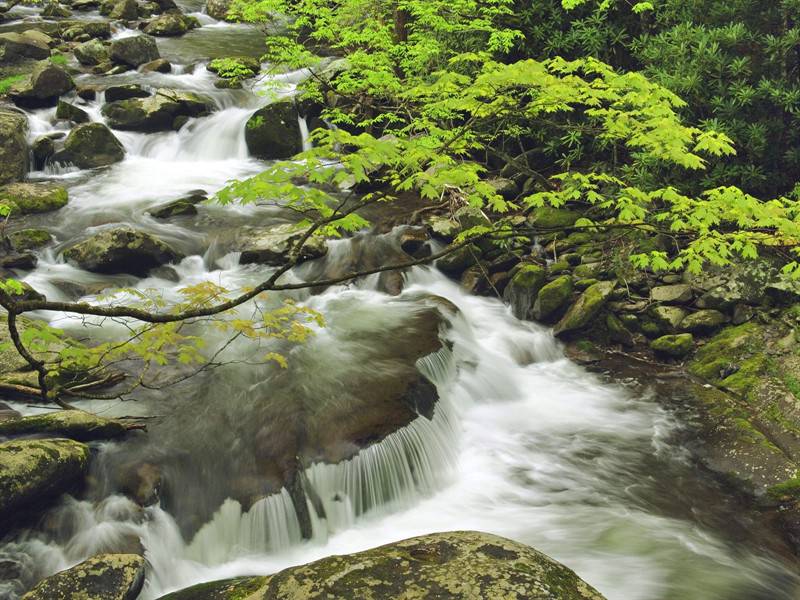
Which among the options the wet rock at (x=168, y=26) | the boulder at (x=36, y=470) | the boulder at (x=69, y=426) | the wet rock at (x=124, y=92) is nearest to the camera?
the boulder at (x=36, y=470)

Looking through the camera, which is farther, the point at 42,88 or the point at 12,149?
the point at 42,88

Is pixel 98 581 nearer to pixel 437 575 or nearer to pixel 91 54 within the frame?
pixel 437 575

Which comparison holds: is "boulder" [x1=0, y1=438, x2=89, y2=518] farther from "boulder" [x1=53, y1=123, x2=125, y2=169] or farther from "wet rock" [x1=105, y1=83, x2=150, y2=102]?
"wet rock" [x1=105, y1=83, x2=150, y2=102]

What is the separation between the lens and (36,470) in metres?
4.19

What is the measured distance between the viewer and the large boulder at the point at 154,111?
13898 millimetres

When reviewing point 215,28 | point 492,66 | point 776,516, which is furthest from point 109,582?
point 215,28

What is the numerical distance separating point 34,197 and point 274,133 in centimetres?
543

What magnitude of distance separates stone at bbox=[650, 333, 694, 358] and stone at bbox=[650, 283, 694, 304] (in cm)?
58

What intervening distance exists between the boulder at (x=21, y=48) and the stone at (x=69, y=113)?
16.9ft

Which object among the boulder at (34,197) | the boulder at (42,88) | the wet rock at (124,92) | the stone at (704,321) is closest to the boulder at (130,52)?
the wet rock at (124,92)

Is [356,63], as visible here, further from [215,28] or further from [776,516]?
[215,28]

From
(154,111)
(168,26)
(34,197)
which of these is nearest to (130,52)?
(154,111)

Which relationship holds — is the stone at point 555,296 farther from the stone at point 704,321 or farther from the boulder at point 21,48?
the boulder at point 21,48

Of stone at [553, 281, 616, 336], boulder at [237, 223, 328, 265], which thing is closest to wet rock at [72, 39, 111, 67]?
boulder at [237, 223, 328, 265]
